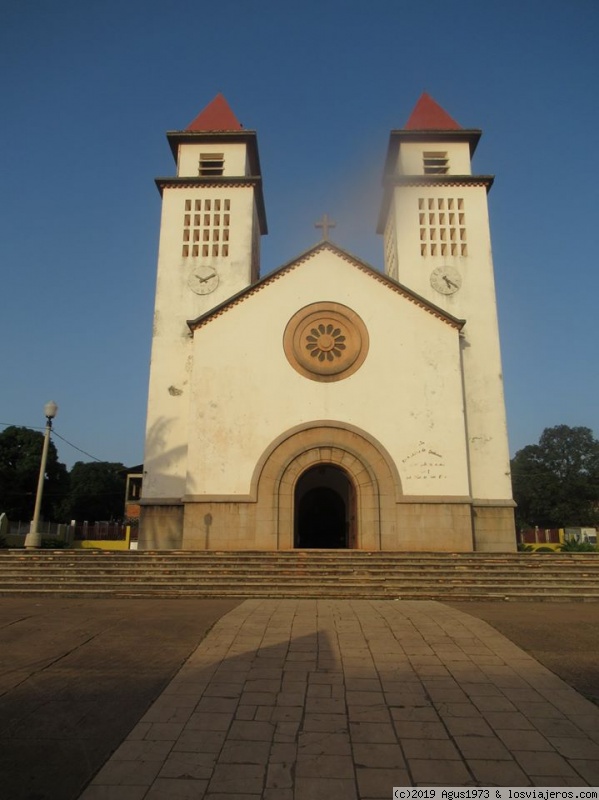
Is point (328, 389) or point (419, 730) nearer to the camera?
point (419, 730)

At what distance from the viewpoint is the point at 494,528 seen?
2036 centimetres

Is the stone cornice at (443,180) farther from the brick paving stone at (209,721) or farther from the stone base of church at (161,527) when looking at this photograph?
the brick paving stone at (209,721)

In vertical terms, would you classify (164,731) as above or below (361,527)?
below

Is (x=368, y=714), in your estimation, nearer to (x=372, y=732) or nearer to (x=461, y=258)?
(x=372, y=732)

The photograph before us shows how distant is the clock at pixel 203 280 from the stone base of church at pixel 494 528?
13849 mm

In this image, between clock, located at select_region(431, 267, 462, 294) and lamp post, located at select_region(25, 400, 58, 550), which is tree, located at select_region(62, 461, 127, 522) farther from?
clock, located at select_region(431, 267, 462, 294)

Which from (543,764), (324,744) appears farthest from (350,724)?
(543,764)

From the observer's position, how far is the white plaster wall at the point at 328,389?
64.3 ft

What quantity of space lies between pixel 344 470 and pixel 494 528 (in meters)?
5.96

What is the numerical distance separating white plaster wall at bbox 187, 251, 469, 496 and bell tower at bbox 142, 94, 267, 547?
2.13 metres

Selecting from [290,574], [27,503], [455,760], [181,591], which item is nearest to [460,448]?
[290,574]

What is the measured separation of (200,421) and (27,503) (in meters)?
36.6

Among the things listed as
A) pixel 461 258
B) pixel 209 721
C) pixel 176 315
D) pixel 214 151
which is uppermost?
pixel 214 151

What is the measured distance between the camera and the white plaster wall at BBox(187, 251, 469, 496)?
19.6 metres
